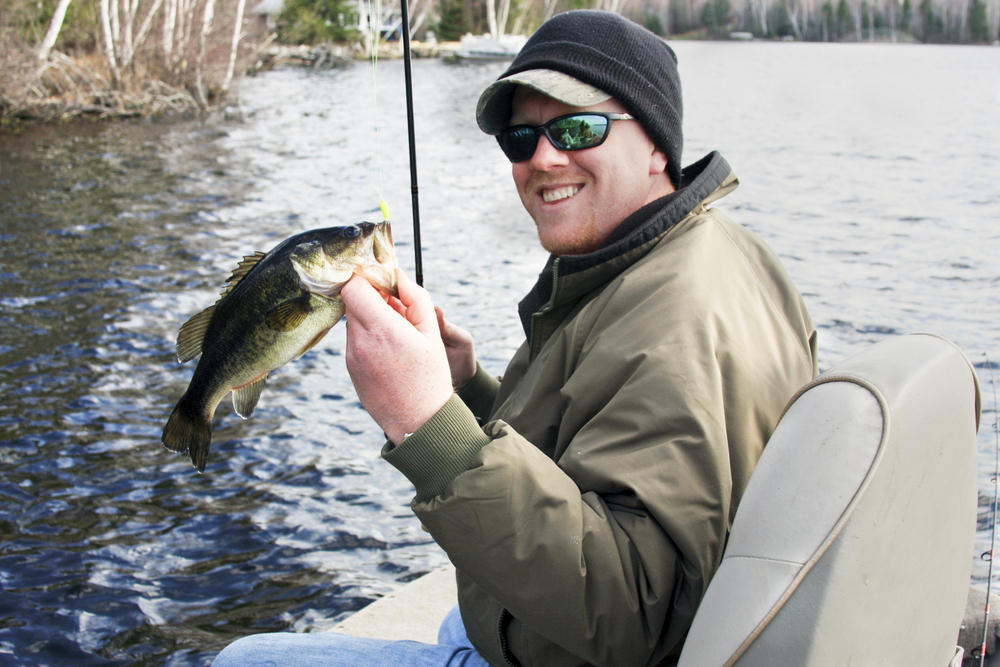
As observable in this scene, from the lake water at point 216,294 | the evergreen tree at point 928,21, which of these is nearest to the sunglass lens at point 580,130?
the lake water at point 216,294

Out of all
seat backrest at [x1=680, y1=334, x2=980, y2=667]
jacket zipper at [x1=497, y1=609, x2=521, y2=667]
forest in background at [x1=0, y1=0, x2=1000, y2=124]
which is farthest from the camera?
forest in background at [x1=0, y1=0, x2=1000, y2=124]

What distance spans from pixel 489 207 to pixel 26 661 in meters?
12.3

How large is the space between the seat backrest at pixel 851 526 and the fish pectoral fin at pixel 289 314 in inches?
50.3

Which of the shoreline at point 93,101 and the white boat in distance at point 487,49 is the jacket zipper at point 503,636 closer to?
the shoreline at point 93,101

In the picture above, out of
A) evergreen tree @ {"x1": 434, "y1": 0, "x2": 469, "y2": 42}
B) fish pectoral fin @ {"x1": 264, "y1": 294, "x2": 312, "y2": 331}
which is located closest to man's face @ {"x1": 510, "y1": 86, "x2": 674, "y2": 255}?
fish pectoral fin @ {"x1": 264, "y1": 294, "x2": 312, "y2": 331}

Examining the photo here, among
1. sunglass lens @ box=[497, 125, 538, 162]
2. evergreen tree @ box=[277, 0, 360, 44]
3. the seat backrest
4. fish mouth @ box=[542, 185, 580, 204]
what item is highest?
evergreen tree @ box=[277, 0, 360, 44]

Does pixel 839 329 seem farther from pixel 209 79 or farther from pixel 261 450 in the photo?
pixel 209 79

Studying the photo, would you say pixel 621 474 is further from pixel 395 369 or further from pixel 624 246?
pixel 624 246

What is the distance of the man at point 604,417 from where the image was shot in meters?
1.59

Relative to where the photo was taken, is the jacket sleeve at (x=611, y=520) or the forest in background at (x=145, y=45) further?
the forest in background at (x=145, y=45)

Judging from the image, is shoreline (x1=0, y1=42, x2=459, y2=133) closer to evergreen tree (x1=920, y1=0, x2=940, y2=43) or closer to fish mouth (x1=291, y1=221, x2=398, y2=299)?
A: fish mouth (x1=291, y1=221, x2=398, y2=299)

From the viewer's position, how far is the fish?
7.04ft

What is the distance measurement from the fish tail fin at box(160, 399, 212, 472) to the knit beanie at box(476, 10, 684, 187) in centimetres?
135

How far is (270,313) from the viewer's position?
89.4 inches
